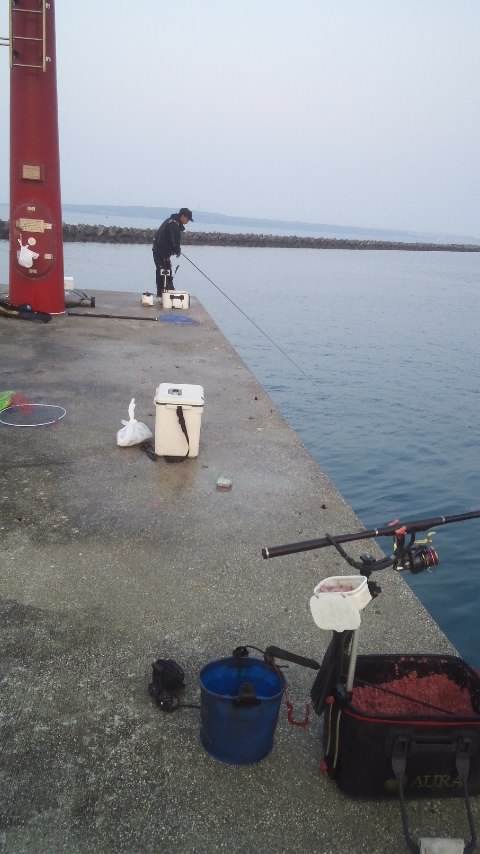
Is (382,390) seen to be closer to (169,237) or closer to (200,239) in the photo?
(169,237)

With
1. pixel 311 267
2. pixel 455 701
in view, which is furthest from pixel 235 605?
pixel 311 267

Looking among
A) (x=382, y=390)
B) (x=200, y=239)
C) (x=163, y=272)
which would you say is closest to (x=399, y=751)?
(x=382, y=390)

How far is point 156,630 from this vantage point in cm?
315

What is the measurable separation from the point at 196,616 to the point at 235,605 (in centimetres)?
23

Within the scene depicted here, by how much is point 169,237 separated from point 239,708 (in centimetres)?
1175

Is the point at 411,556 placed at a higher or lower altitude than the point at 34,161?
lower

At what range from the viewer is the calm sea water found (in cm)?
712

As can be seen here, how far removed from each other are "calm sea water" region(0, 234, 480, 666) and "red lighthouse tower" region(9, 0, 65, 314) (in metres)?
4.99

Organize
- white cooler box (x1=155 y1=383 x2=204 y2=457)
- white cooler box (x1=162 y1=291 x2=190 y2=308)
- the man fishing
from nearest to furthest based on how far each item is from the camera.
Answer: white cooler box (x1=155 y1=383 x2=204 y2=457)
the man fishing
white cooler box (x1=162 y1=291 x2=190 y2=308)

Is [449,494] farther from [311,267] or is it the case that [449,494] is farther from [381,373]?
[311,267]

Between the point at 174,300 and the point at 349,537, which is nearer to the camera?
the point at 349,537

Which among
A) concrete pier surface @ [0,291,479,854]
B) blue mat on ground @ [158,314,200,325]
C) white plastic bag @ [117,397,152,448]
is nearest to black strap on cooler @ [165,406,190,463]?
concrete pier surface @ [0,291,479,854]

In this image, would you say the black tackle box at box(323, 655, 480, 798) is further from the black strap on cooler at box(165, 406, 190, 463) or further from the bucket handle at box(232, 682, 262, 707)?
the black strap on cooler at box(165, 406, 190, 463)

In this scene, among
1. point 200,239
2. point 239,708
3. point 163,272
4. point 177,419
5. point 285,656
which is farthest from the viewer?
point 200,239
